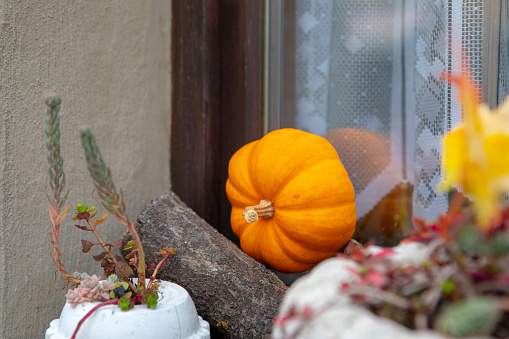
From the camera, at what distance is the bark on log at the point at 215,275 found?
1.11m

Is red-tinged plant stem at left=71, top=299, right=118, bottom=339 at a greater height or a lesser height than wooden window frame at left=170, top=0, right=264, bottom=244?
lesser

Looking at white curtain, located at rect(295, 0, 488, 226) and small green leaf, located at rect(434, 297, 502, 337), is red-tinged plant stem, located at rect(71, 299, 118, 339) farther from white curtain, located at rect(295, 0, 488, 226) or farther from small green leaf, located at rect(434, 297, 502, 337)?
white curtain, located at rect(295, 0, 488, 226)

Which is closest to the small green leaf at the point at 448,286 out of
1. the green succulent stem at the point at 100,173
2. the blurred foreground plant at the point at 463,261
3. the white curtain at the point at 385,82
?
the blurred foreground plant at the point at 463,261

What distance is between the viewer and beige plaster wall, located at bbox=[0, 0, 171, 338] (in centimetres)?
105

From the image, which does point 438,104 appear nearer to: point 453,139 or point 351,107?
point 351,107

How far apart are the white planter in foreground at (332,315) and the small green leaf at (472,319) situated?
1 cm

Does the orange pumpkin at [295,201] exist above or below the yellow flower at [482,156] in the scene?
below

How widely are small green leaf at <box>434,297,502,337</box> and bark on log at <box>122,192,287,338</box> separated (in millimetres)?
779

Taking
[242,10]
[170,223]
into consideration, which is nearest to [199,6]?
[242,10]

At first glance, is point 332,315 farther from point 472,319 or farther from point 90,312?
point 90,312

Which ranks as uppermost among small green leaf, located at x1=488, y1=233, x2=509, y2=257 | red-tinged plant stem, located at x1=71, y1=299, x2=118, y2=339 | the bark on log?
small green leaf, located at x1=488, y1=233, x2=509, y2=257

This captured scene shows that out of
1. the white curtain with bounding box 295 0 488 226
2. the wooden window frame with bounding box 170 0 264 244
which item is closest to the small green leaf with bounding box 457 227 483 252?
the white curtain with bounding box 295 0 488 226

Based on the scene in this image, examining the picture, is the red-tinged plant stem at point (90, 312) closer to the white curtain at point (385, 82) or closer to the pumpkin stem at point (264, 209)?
the pumpkin stem at point (264, 209)

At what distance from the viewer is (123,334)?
82 centimetres
